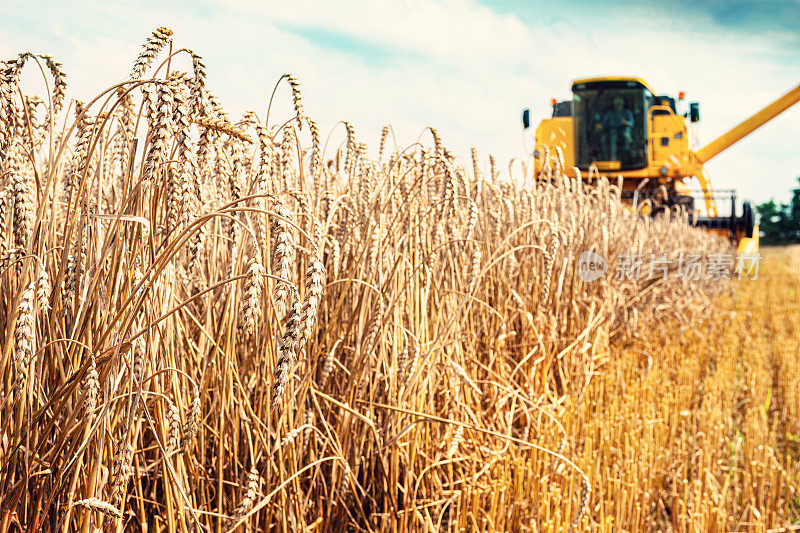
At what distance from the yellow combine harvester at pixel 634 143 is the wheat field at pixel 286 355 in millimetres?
5982

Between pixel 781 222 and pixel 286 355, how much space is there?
4119cm

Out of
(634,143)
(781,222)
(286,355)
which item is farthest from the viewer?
(781,222)

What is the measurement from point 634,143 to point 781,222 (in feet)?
107

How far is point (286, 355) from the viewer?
647 mm

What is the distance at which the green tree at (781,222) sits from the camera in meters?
34.8

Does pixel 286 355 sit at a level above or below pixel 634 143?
below

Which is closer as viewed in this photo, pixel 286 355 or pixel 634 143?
pixel 286 355

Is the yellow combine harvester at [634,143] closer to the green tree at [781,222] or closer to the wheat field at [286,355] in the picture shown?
the wheat field at [286,355]

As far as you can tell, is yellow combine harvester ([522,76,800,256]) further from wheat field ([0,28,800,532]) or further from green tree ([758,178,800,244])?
green tree ([758,178,800,244])

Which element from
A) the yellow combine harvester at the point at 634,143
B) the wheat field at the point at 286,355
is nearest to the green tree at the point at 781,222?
the yellow combine harvester at the point at 634,143

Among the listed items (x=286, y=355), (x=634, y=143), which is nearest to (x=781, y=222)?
(x=634, y=143)

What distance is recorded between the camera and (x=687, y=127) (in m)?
9.34

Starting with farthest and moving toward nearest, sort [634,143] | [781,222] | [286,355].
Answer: [781,222] → [634,143] → [286,355]

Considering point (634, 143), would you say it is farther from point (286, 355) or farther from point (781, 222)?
point (781, 222)
